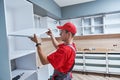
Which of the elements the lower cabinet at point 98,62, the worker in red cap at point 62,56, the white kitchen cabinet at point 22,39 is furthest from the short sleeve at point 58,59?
the lower cabinet at point 98,62

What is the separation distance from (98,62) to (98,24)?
1.27 m

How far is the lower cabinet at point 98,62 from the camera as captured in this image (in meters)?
3.37

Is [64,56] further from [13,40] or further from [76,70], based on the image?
[76,70]

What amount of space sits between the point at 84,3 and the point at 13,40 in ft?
9.16

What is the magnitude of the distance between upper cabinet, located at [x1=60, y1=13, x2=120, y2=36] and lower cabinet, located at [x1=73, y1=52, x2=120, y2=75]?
2.57 ft

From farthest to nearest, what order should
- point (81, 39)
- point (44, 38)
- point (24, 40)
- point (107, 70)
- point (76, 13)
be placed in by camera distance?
point (81, 39), point (76, 13), point (107, 70), point (44, 38), point (24, 40)

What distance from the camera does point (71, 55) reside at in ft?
4.26

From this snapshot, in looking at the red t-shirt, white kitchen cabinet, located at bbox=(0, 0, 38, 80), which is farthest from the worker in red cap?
white kitchen cabinet, located at bbox=(0, 0, 38, 80)

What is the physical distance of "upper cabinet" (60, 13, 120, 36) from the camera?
11.9ft

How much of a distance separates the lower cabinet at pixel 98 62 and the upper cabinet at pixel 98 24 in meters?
0.78

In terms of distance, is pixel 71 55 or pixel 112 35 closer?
pixel 71 55

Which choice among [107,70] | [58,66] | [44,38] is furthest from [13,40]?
[107,70]

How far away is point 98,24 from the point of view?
3.79 meters

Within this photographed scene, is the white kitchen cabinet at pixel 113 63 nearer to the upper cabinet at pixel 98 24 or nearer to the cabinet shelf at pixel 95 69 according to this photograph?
the cabinet shelf at pixel 95 69
